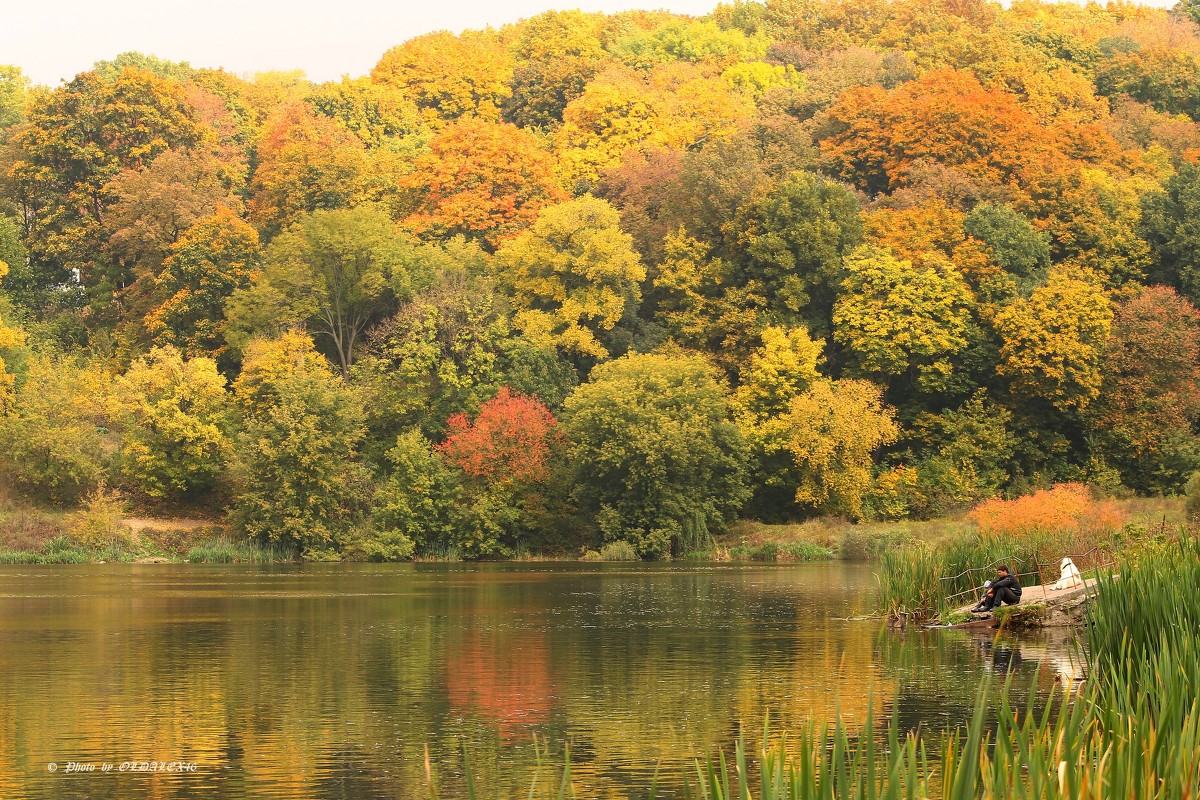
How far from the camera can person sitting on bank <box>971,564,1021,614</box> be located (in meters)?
26.4

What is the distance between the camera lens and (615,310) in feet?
210

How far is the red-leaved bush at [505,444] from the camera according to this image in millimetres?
57875

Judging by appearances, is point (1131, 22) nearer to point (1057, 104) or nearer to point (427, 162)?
point (1057, 104)

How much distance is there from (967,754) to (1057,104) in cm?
7314

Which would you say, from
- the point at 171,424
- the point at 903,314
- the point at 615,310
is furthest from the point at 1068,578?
the point at 171,424

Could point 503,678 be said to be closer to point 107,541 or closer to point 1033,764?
point 1033,764

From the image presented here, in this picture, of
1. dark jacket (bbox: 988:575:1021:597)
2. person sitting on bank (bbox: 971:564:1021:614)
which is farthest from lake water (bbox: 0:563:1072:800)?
dark jacket (bbox: 988:575:1021:597)

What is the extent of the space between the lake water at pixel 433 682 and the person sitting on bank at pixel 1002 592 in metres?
0.75

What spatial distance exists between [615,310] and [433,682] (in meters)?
43.0

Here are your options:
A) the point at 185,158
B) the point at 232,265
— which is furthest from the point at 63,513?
the point at 185,158

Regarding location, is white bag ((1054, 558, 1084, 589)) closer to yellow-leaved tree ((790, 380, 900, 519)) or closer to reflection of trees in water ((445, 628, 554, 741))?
reflection of trees in water ((445, 628, 554, 741))

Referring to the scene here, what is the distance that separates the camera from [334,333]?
66.6m

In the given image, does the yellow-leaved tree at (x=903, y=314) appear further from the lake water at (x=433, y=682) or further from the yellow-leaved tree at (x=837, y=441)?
the lake water at (x=433, y=682)

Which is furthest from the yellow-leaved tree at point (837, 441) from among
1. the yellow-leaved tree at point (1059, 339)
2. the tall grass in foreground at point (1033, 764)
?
the tall grass in foreground at point (1033, 764)
